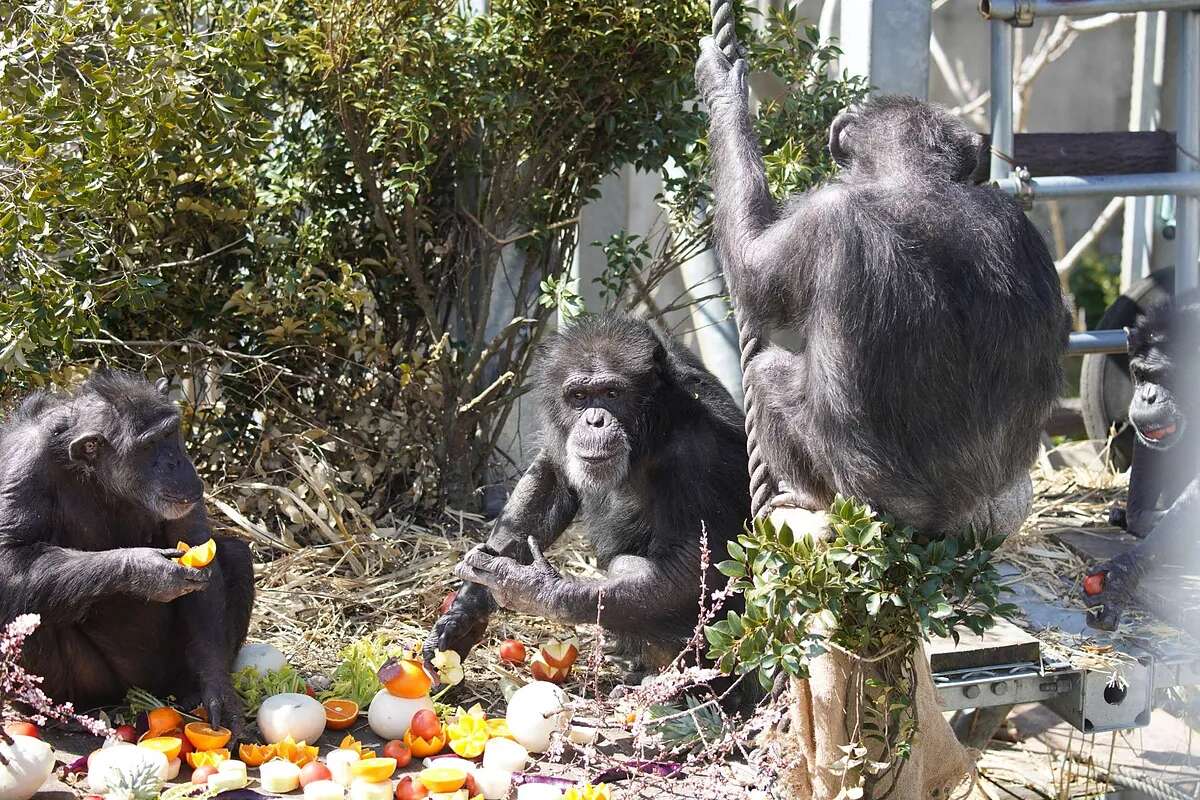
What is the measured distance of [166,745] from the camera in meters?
4.54

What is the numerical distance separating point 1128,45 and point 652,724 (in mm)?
17420

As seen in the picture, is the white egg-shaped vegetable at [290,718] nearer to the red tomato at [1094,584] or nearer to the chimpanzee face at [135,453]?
the chimpanzee face at [135,453]

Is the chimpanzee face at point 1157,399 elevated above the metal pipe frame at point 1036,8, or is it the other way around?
the metal pipe frame at point 1036,8

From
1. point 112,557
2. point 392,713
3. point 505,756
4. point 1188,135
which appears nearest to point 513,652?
point 392,713

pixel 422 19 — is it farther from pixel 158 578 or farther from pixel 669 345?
pixel 158 578

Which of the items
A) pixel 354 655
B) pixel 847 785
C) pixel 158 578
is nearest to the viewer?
pixel 847 785

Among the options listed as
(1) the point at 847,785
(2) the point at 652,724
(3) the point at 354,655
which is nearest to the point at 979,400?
(1) the point at 847,785

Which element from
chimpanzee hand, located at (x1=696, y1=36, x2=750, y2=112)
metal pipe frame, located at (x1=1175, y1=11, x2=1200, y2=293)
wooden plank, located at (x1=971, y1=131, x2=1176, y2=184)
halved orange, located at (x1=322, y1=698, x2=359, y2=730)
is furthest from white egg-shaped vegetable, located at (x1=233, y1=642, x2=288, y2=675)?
metal pipe frame, located at (x1=1175, y1=11, x2=1200, y2=293)

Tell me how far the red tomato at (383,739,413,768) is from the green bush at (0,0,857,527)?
2.36 metres

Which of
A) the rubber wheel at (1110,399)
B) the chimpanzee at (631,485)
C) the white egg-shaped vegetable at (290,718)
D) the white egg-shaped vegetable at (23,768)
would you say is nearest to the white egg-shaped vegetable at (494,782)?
the white egg-shaped vegetable at (290,718)

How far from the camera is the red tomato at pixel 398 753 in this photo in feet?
15.9

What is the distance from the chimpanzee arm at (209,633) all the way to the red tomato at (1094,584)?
4066mm

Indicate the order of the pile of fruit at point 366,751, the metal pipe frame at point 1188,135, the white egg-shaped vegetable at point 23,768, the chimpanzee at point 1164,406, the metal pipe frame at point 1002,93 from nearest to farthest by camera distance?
the white egg-shaped vegetable at point 23,768
the pile of fruit at point 366,751
the metal pipe frame at point 1002,93
the chimpanzee at point 1164,406
the metal pipe frame at point 1188,135

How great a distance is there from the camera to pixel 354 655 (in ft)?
18.3
